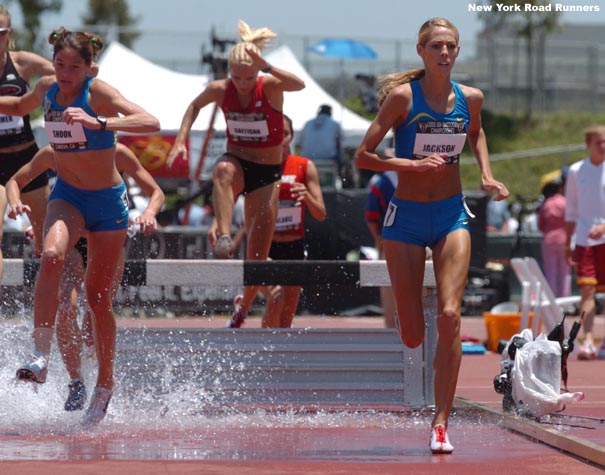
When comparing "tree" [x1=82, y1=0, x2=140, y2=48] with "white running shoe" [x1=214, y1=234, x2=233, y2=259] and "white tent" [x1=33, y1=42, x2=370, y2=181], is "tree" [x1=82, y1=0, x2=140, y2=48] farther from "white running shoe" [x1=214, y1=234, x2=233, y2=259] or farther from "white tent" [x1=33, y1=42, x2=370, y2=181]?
"white running shoe" [x1=214, y1=234, x2=233, y2=259]

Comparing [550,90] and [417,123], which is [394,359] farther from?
[550,90]

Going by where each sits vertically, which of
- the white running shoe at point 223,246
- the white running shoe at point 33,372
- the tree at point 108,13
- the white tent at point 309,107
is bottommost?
the white running shoe at point 33,372

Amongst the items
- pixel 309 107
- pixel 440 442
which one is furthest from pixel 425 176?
pixel 309 107

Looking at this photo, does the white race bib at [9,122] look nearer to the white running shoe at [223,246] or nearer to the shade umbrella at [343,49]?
the white running shoe at [223,246]

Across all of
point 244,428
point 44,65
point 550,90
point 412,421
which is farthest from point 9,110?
point 550,90

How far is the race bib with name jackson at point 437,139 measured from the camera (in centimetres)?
746

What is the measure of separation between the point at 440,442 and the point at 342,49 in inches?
838

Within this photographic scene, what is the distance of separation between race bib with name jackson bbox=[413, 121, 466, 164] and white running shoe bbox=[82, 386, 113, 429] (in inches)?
94.4

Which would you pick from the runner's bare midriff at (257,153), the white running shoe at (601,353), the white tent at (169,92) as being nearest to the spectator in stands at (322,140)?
the white tent at (169,92)

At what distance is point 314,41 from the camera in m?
29.3

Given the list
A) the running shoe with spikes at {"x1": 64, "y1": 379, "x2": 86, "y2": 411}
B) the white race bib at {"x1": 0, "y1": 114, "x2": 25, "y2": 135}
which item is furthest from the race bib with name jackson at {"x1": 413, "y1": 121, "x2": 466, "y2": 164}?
the white race bib at {"x1": 0, "y1": 114, "x2": 25, "y2": 135}

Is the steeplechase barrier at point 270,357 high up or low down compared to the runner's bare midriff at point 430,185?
down

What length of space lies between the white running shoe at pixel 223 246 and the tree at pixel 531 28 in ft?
78.9

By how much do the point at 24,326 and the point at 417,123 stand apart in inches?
133
